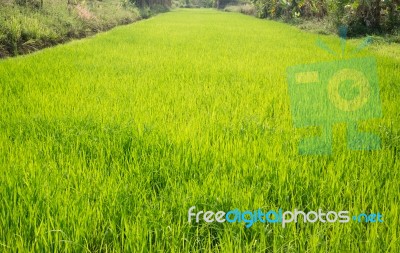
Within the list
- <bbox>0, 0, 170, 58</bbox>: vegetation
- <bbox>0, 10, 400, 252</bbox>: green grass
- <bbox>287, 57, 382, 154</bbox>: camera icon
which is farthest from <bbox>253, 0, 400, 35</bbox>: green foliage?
<bbox>0, 10, 400, 252</bbox>: green grass

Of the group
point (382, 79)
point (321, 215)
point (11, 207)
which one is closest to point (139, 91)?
point (11, 207)

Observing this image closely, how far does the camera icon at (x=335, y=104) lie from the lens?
7.11 ft

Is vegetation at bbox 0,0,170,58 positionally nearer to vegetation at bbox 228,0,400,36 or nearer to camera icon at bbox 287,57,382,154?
A: camera icon at bbox 287,57,382,154

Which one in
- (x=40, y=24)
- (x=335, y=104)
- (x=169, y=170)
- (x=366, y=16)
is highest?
(x=366, y=16)

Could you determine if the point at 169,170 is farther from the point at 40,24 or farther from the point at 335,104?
the point at 40,24

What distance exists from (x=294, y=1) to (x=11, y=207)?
64.1ft

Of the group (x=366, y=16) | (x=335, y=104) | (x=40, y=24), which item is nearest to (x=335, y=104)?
(x=335, y=104)

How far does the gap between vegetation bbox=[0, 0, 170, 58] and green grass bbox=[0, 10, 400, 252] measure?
3335 millimetres

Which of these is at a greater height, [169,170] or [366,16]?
[366,16]

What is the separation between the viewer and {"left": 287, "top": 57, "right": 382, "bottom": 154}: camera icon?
217cm

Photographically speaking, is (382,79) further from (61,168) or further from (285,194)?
(61,168)

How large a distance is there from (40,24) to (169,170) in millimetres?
7869

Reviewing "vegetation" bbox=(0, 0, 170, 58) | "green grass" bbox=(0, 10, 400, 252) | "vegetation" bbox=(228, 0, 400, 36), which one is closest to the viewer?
"green grass" bbox=(0, 10, 400, 252)

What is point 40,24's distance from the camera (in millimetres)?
Answer: 8203
